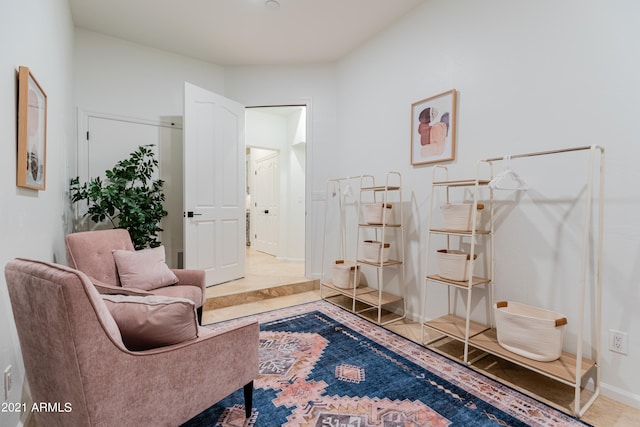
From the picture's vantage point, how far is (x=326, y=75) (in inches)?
153

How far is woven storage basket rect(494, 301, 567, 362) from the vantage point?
1700 mm

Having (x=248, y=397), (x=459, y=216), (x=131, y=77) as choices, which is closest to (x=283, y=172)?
(x=131, y=77)

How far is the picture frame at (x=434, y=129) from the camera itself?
8.35ft

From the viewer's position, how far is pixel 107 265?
2.27m

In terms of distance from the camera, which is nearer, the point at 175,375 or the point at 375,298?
the point at 175,375

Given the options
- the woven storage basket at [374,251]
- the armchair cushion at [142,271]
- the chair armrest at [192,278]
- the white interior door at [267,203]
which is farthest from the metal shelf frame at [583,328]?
the white interior door at [267,203]

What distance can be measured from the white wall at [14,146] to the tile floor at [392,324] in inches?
57.2

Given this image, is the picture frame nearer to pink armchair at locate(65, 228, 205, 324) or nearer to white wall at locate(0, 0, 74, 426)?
pink armchair at locate(65, 228, 205, 324)

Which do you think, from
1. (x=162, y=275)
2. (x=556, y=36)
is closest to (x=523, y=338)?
(x=556, y=36)

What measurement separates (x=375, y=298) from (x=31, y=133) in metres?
2.74

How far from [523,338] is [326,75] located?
3.40 metres

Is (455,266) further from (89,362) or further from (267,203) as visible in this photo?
(267,203)

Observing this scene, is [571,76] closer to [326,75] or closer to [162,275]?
[326,75]

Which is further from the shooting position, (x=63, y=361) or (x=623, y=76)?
(x=623, y=76)
